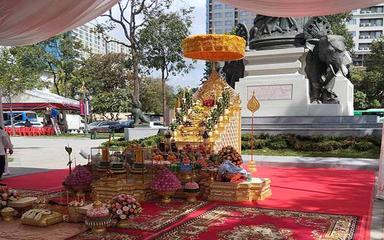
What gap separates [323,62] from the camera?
45.5 ft

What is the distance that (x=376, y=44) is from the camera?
3538 centimetres

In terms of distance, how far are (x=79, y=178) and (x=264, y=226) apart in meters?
3.44

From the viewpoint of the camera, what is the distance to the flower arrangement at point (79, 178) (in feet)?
22.5

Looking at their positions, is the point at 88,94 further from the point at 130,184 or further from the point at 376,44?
the point at 130,184

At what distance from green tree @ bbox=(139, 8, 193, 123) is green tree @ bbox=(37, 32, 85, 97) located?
1123cm

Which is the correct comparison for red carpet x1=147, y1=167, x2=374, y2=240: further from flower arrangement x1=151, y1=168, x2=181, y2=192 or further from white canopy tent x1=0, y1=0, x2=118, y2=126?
white canopy tent x1=0, y1=0, x2=118, y2=126

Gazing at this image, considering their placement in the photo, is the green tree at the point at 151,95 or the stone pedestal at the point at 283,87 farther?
the green tree at the point at 151,95

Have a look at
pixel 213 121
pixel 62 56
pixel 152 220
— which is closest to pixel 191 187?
pixel 152 220

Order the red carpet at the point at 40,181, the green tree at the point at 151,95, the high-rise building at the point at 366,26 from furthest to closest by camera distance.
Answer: the high-rise building at the point at 366,26, the green tree at the point at 151,95, the red carpet at the point at 40,181

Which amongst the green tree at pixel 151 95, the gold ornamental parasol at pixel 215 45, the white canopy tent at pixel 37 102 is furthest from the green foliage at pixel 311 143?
the green tree at pixel 151 95

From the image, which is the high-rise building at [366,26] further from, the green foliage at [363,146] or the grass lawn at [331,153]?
the grass lawn at [331,153]

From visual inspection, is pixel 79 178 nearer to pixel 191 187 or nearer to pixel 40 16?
pixel 191 187

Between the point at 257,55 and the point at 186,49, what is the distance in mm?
4161

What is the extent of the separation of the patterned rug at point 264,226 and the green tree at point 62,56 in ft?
96.6
